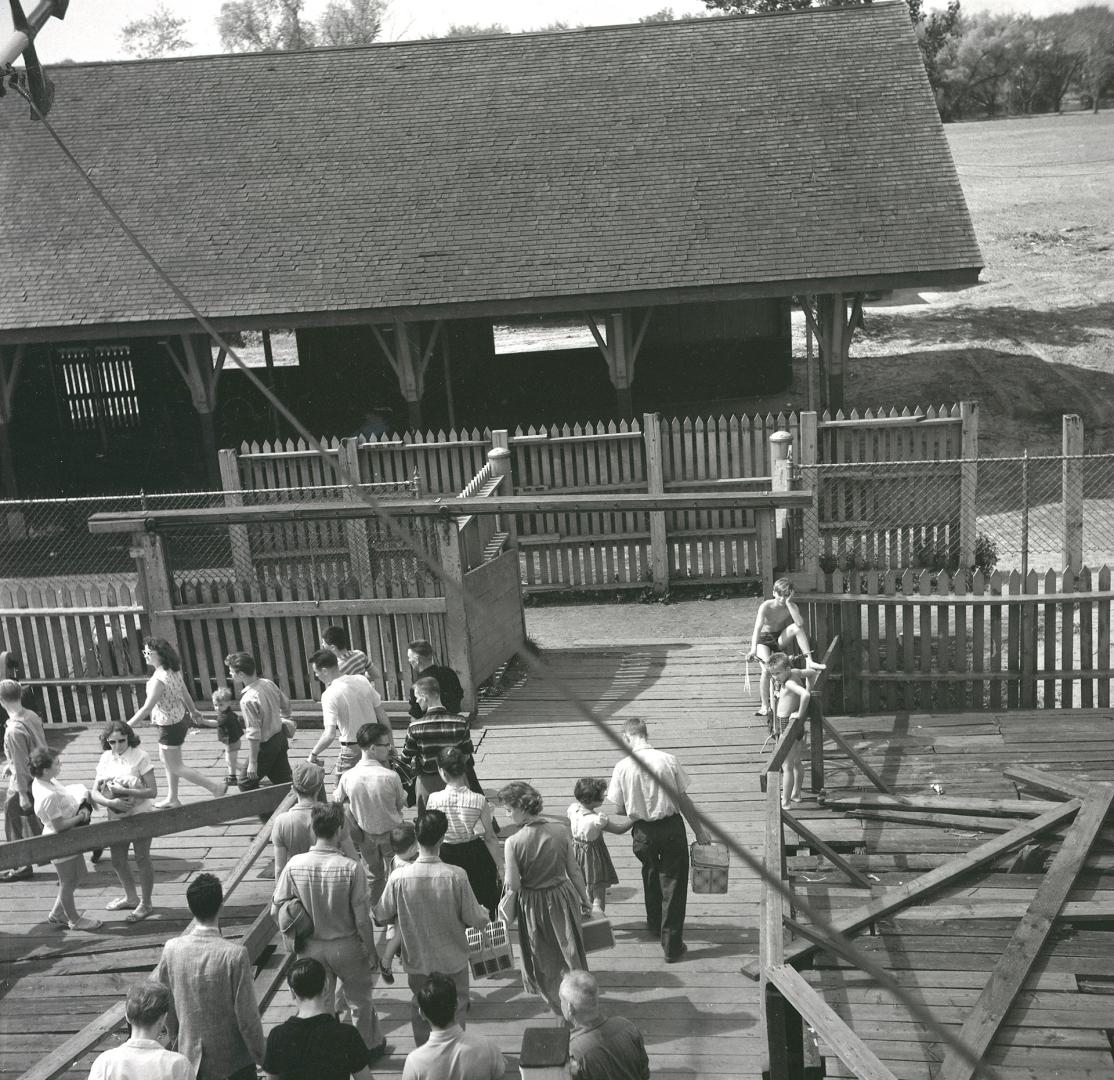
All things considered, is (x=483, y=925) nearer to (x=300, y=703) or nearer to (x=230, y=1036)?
(x=230, y=1036)

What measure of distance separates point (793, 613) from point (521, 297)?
8.88 metres

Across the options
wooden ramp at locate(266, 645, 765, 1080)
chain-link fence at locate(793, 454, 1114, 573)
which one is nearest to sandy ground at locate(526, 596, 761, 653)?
wooden ramp at locate(266, 645, 765, 1080)

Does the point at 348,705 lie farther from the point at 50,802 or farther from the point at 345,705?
the point at 50,802

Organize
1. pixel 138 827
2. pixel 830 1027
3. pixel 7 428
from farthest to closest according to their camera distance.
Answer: pixel 7 428
pixel 138 827
pixel 830 1027

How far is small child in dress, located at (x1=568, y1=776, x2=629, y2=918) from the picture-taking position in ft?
23.4

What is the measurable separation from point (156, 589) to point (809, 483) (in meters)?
6.70

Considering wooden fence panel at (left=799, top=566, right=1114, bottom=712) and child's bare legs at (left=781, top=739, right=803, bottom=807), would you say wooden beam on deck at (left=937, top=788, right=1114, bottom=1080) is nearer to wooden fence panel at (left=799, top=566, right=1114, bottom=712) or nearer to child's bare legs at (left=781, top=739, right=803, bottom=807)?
child's bare legs at (left=781, top=739, right=803, bottom=807)

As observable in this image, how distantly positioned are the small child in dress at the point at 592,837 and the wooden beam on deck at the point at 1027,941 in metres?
2.19

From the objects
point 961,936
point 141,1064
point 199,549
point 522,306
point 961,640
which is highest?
point 522,306

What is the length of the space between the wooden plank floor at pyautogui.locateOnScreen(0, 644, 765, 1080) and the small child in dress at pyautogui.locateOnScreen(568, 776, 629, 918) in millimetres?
451

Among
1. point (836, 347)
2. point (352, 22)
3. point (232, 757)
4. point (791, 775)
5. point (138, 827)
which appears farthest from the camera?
point (352, 22)

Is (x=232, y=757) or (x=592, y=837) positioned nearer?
(x=592, y=837)

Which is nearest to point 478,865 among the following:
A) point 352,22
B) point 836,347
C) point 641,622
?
Answer: point 641,622

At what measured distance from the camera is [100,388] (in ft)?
75.0
